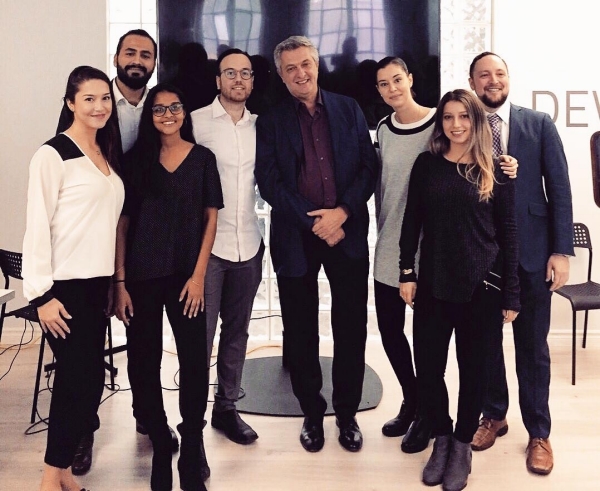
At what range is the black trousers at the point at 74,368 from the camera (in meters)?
1.96

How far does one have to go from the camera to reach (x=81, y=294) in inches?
77.7

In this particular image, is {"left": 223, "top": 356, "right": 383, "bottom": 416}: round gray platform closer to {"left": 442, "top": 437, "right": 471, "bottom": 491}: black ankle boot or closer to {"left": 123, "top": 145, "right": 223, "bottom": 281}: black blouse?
{"left": 442, "top": 437, "right": 471, "bottom": 491}: black ankle boot

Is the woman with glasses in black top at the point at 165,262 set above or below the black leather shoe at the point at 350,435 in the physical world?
above

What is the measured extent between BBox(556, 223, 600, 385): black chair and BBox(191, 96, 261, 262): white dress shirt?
1.90 metres

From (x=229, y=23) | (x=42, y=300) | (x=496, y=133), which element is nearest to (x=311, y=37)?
(x=229, y=23)

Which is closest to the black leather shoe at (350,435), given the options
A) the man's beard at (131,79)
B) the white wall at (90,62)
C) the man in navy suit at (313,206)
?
the man in navy suit at (313,206)

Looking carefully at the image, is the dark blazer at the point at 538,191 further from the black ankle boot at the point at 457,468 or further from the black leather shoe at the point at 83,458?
A: the black leather shoe at the point at 83,458

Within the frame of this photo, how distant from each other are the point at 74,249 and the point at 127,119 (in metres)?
0.76

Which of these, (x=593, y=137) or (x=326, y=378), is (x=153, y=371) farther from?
(x=593, y=137)

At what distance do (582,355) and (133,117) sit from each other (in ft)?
9.68

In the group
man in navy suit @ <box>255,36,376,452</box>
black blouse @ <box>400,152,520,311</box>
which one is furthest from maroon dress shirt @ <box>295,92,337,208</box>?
black blouse @ <box>400,152,520,311</box>

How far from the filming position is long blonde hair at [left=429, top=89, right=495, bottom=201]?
2.09 meters

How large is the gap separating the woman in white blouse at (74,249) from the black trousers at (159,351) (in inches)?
4.7

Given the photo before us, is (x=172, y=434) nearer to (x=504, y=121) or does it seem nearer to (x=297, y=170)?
(x=297, y=170)
